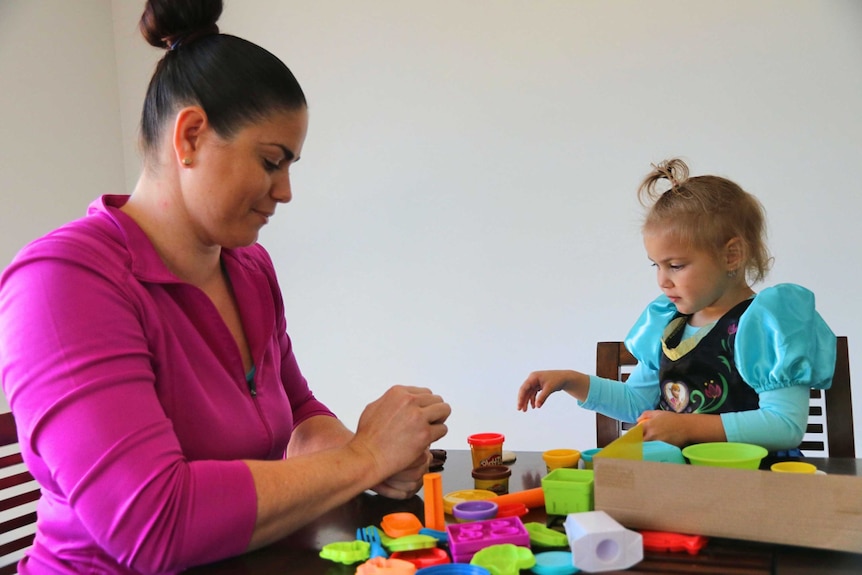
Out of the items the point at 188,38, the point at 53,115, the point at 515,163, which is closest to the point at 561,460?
the point at 188,38

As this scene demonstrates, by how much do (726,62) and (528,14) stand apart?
61cm

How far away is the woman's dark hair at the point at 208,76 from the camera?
1009 mm

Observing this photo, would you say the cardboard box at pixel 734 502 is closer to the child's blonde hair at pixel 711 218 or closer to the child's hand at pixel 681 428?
the child's hand at pixel 681 428

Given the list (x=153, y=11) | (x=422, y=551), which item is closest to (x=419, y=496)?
(x=422, y=551)

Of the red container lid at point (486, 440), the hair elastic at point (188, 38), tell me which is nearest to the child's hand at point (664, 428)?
the red container lid at point (486, 440)

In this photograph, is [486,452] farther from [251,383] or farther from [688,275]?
[688,275]

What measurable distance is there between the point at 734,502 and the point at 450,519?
33 cm

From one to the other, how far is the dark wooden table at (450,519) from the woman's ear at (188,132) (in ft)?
1.69

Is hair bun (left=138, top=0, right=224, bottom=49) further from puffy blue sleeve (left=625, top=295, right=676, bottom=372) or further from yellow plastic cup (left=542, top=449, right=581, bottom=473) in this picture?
puffy blue sleeve (left=625, top=295, right=676, bottom=372)

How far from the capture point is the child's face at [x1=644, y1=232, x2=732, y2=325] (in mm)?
1390

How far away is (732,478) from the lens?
771mm

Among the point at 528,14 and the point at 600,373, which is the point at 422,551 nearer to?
the point at 600,373


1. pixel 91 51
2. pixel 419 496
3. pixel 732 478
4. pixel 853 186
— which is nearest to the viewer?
pixel 732 478

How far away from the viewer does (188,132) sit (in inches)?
39.8
